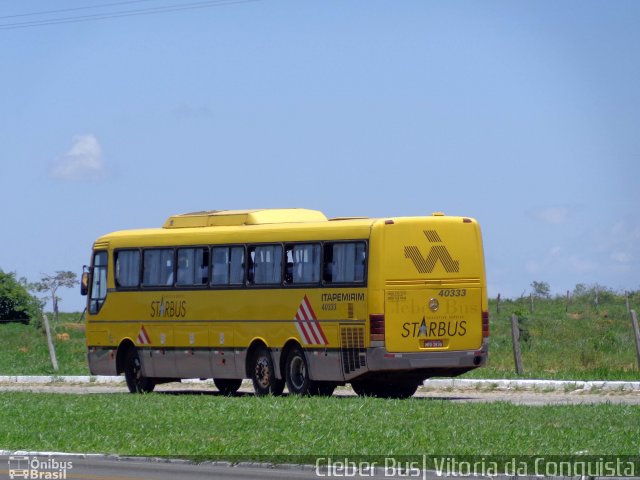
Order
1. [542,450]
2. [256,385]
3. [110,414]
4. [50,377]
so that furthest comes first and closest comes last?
1. [50,377]
2. [256,385]
3. [110,414]
4. [542,450]

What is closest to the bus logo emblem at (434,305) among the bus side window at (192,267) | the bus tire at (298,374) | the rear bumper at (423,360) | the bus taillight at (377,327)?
the rear bumper at (423,360)

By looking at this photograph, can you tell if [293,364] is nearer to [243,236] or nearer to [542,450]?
[243,236]

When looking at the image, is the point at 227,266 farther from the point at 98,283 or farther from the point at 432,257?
the point at 98,283

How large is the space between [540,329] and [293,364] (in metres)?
24.1

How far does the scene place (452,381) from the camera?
31.7 meters

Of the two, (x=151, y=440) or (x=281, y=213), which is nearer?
(x=151, y=440)

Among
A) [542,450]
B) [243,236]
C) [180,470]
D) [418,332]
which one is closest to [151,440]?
[180,470]

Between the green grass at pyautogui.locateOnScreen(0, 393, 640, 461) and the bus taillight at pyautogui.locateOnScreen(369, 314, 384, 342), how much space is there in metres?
2.61

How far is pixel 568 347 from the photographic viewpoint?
4416 cm

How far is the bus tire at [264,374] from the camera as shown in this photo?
96.6 ft

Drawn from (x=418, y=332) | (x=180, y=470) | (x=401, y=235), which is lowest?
(x=180, y=470)

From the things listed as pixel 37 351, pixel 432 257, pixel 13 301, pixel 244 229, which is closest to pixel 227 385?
pixel 244 229

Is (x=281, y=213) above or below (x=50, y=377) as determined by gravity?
above

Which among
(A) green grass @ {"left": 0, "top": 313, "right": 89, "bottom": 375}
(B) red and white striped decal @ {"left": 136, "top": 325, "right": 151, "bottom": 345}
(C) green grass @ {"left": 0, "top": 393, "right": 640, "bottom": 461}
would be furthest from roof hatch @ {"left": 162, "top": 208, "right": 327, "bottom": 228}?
(A) green grass @ {"left": 0, "top": 313, "right": 89, "bottom": 375}
